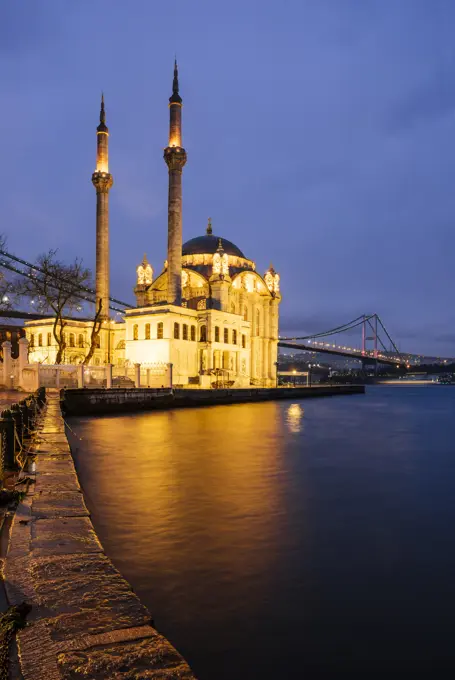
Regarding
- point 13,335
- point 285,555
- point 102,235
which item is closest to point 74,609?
point 285,555

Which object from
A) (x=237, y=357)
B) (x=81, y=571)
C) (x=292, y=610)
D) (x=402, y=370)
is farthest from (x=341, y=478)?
(x=402, y=370)

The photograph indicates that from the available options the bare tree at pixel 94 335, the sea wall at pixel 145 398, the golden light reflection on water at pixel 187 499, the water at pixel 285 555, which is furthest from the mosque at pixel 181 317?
the water at pixel 285 555

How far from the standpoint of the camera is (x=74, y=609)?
3213 millimetres

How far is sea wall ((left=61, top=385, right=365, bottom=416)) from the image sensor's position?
26406mm

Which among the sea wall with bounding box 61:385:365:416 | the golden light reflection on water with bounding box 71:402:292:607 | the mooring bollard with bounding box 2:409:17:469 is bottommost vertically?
the golden light reflection on water with bounding box 71:402:292:607

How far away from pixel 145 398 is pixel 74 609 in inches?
1096

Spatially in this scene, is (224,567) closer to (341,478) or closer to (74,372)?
(341,478)

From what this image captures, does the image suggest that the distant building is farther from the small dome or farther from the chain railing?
the chain railing

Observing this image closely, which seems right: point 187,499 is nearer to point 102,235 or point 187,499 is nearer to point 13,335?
point 102,235

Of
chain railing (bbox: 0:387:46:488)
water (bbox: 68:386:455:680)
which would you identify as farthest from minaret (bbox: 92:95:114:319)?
chain railing (bbox: 0:387:46:488)

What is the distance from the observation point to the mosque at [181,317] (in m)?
43.8

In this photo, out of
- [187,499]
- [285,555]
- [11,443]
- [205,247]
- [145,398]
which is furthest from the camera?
[205,247]

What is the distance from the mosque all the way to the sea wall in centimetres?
370

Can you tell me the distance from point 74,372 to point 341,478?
22.6m
